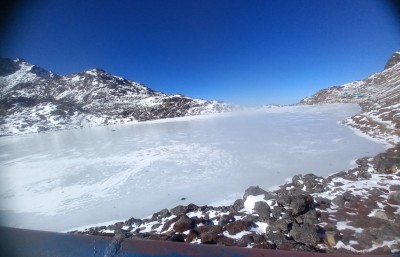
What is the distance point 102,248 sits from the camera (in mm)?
1623

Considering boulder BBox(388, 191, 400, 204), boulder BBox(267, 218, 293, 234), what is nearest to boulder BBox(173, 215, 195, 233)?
boulder BBox(267, 218, 293, 234)

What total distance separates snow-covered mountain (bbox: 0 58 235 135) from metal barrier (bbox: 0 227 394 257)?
60.4 meters

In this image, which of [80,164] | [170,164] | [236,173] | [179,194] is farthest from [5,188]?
[236,173]

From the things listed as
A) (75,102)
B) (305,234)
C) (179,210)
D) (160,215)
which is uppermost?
(75,102)

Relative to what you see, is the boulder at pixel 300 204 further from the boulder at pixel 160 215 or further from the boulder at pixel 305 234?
the boulder at pixel 160 215

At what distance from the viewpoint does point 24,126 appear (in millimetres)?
55938

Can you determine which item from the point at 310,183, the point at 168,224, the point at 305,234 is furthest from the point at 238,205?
the point at 310,183

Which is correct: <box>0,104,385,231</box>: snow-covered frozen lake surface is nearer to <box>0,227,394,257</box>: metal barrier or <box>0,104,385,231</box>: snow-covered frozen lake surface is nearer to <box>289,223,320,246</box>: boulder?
<box>289,223,320,246</box>: boulder

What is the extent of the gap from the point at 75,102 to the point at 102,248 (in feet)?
406

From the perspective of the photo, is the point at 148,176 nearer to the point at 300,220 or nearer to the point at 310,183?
the point at 310,183

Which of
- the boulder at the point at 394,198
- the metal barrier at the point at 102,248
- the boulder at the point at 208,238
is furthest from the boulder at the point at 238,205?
the metal barrier at the point at 102,248

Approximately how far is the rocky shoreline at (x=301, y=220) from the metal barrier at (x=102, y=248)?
152 inches

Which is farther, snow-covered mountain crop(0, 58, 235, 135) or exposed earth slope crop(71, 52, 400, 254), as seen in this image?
snow-covered mountain crop(0, 58, 235, 135)

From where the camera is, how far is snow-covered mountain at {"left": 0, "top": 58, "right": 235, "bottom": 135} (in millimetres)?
62250
